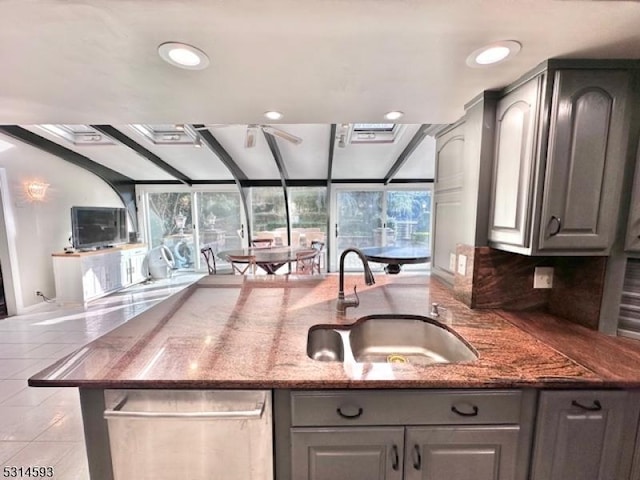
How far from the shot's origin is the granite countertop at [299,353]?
0.95m

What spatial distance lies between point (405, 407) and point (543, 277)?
3.90 feet

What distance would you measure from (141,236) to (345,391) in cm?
703

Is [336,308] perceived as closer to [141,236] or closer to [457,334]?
[457,334]

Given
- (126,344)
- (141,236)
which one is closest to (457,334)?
(126,344)

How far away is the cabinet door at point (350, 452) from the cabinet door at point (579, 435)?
0.51 metres

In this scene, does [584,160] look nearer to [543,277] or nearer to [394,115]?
[543,277]

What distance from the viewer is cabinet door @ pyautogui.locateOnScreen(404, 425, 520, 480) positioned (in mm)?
993

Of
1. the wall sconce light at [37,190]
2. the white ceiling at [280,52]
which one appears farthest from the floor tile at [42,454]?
the wall sconce light at [37,190]

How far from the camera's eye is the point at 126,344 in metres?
1.21

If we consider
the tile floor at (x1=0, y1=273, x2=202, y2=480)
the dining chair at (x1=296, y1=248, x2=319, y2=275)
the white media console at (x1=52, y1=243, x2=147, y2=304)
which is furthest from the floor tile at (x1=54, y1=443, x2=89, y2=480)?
the white media console at (x1=52, y1=243, x2=147, y2=304)

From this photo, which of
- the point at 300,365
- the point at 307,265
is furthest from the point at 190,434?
the point at 307,265

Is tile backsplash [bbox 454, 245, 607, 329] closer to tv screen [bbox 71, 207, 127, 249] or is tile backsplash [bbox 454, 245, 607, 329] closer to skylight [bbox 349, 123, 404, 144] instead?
skylight [bbox 349, 123, 404, 144]

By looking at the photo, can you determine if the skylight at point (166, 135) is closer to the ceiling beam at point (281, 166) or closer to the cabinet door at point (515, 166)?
the ceiling beam at point (281, 166)

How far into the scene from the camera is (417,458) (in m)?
1.00
